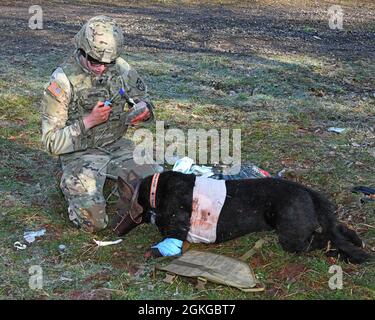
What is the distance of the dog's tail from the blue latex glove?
1043 millimetres

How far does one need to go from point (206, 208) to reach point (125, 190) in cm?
66

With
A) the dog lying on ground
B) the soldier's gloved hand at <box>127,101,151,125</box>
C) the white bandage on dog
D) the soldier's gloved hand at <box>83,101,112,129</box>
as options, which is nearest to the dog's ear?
the dog lying on ground

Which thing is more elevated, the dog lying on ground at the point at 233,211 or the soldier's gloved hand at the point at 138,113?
the soldier's gloved hand at the point at 138,113

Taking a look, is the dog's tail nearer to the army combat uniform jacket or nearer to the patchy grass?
the patchy grass

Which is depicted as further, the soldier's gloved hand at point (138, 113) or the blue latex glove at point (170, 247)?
the soldier's gloved hand at point (138, 113)

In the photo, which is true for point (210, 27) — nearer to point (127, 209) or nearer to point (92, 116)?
point (92, 116)

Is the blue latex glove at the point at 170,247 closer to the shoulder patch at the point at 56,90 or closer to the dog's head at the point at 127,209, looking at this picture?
the dog's head at the point at 127,209

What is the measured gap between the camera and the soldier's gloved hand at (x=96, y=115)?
482 cm

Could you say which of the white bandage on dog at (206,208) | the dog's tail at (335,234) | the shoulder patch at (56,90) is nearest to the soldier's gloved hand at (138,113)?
the shoulder patch at (56,90)

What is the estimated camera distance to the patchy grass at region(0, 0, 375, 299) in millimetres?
3936

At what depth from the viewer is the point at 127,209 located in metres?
4.44

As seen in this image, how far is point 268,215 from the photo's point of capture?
422 centimetres

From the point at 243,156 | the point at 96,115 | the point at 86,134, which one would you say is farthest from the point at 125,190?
the point at 243,156
